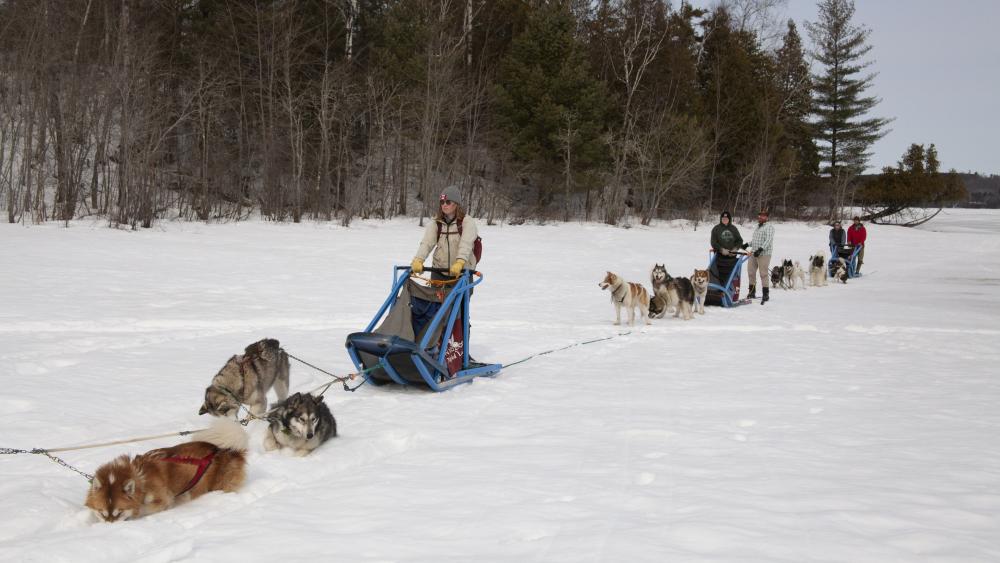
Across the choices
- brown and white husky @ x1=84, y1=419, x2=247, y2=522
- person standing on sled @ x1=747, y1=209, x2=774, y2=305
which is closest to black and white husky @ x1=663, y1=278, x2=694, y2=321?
person standing on sled @ x1=747, y1=209, x2=774, y2=305

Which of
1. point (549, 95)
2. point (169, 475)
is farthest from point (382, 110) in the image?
point (169, 475)

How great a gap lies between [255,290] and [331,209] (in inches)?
496

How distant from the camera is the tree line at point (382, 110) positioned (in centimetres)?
1853

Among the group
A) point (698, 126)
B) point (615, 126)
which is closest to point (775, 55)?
point (698, 126)

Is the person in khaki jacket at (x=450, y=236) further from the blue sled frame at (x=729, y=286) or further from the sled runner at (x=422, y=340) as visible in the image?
the blue sled frame at (x=729, y=286)

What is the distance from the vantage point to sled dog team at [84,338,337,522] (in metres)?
2.94

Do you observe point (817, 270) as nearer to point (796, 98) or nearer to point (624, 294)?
point (624, 294)

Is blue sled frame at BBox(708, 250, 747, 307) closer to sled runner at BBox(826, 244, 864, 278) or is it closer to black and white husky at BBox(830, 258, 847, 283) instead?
black and white husky at BBox(830, 258, 847, 283)

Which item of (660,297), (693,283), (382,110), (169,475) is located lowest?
(169,475)

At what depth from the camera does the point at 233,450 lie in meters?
3.45

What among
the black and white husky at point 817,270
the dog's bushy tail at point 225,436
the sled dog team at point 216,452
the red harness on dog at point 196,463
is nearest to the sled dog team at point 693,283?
the black and white husky at point 817,270

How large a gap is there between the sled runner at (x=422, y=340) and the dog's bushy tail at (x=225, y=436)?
73.7 inches

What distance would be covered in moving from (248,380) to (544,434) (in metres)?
2.01

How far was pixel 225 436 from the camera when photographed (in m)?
3.40
